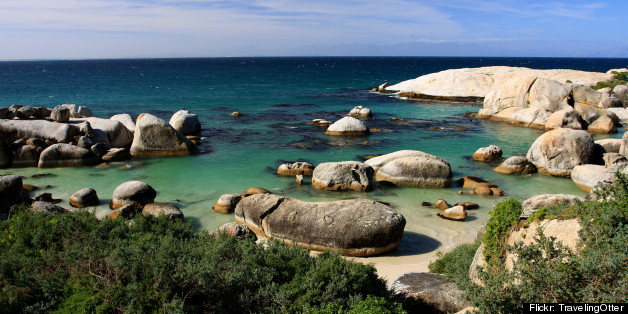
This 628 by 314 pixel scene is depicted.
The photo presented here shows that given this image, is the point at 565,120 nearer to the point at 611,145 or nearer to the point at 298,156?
the point at 611,145

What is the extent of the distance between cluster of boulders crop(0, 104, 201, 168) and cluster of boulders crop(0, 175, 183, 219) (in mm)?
5664

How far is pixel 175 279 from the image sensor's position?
8969mm

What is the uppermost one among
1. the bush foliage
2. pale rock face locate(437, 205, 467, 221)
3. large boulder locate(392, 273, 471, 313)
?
the bush foliage

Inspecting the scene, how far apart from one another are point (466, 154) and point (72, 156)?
24.0m

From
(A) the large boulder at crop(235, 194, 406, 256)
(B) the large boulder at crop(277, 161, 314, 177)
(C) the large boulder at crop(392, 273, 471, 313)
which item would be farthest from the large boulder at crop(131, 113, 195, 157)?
(C) the large boulder at crop(392, 273, 471, 313)

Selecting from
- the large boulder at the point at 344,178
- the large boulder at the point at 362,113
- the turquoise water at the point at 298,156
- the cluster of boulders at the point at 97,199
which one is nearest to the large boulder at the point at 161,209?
the cluster of boulders at the point at 97,199

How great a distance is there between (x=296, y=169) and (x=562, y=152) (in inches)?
568

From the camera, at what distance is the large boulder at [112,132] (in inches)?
1177

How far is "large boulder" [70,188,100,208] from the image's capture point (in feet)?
65.7

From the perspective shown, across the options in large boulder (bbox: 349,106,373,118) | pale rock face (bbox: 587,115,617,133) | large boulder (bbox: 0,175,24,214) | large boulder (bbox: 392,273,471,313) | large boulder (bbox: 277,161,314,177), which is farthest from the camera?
large boulder (bbox: 349,106,373,118)

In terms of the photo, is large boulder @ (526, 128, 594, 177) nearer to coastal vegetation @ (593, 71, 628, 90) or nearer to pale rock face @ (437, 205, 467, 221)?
pale rock face @ (437, 205, 467, 221)

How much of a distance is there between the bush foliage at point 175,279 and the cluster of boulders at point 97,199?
7391 millimetres

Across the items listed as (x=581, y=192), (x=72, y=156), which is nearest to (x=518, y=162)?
(x=581, y=192)

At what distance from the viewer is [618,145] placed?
27.3 m
